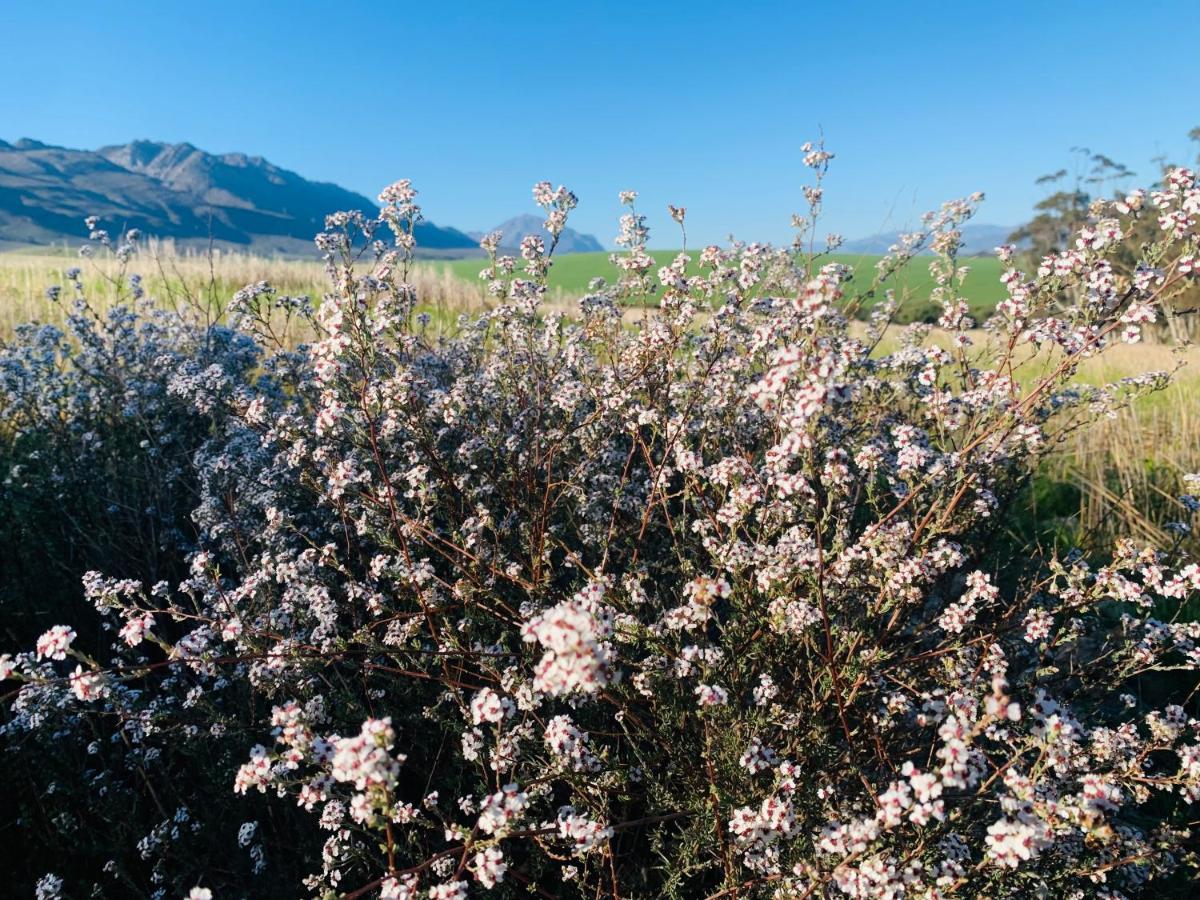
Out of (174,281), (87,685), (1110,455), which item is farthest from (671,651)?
(174,281)

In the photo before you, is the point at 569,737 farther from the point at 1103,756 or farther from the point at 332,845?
the point at 1103,756

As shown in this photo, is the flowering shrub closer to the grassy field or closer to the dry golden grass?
the grassy field

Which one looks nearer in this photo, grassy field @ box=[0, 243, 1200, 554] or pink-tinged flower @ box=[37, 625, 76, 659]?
pink-tinged flower @ box=[37, 625, 76, 659]

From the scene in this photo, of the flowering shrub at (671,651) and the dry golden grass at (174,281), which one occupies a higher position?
the dry golden grass at (174,281)

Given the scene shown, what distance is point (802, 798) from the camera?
2.83m

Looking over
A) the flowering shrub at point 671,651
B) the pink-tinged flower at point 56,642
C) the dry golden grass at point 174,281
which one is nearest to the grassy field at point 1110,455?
the dry golden grass at point 174,281

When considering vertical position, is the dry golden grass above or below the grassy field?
above

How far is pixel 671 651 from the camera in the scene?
3.10 meters

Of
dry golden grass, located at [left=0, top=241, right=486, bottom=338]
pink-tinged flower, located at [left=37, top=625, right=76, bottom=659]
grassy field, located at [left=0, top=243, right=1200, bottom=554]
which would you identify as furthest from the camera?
dry golden grass, located at [left=0, top=241, right=486, bottom=338]

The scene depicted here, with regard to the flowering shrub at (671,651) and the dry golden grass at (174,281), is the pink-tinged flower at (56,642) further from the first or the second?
the dry golden grass at (174,281)

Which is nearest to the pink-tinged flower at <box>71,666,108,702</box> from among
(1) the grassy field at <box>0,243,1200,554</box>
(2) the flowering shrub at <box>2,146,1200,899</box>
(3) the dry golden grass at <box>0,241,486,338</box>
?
(2) the flowering shrub at <box>2,146,1200,899</box>

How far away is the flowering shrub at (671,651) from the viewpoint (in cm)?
243

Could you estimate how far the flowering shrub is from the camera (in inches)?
95.8

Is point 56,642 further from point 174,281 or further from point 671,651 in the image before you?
point 174,281
